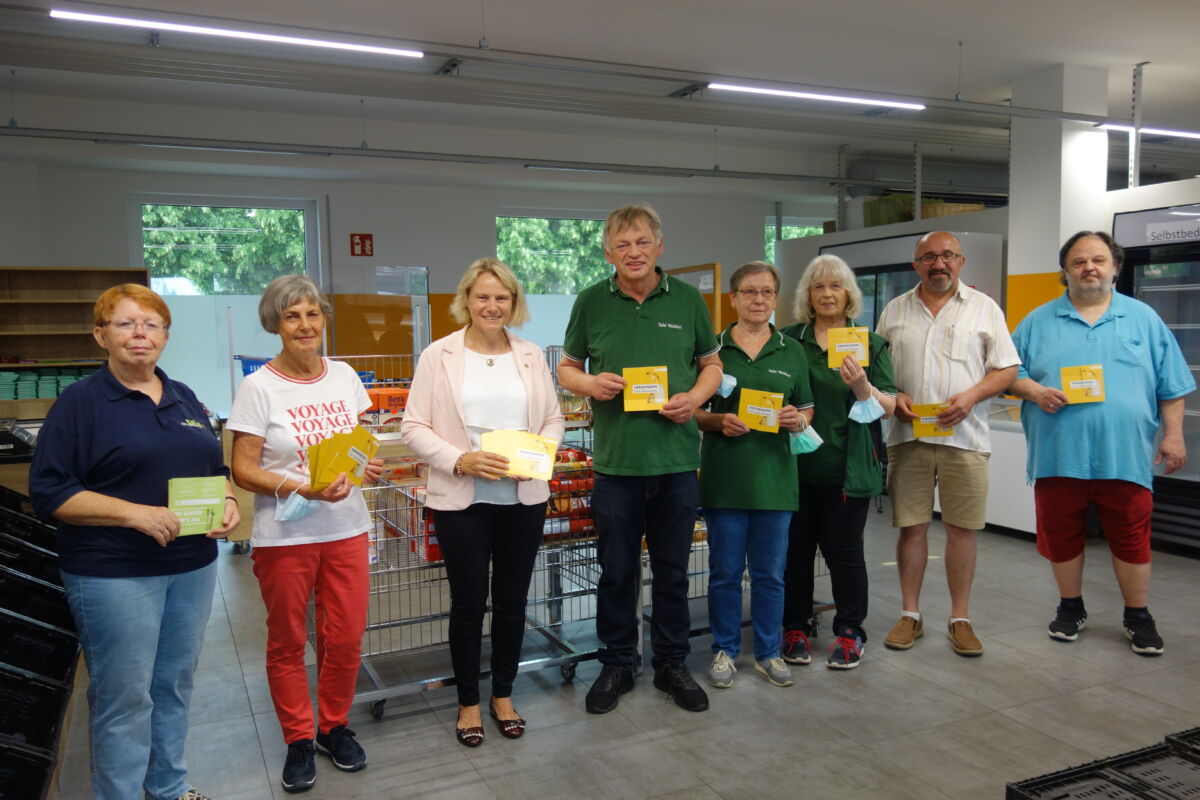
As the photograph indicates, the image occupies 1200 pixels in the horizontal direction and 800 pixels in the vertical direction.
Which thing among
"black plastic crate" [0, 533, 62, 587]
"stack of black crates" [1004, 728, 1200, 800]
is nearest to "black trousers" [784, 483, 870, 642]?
"stack of black crates" [1004, 728, 1200, 800]

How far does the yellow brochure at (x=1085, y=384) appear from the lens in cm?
364

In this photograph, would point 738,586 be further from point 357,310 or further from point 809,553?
point 357,310

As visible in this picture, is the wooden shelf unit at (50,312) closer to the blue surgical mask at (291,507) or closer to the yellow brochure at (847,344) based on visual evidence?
the blue surgical mask at (291,507)

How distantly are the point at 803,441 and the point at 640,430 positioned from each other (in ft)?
2.31

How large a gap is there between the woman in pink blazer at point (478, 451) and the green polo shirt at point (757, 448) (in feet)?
2.39

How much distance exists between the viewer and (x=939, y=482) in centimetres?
372

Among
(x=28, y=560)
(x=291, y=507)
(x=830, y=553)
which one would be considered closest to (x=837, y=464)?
(x=830, y=553)

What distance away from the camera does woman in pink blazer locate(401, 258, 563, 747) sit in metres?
2.75

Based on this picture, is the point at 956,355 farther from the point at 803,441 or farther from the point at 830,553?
the point at 830,553

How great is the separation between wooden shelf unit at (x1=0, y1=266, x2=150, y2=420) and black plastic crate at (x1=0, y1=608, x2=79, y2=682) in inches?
211

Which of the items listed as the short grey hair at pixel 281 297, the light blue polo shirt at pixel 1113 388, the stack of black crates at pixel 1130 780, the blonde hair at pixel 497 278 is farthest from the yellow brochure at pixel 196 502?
the light blue polo shirt at pixel 1113 388

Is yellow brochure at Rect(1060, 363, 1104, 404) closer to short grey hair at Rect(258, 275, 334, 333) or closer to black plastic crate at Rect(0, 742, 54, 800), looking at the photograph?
short grey hair at Rect(258, 275, 334, 333)

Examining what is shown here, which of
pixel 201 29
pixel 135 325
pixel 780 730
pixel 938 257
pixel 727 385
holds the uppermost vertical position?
pixel 201 29

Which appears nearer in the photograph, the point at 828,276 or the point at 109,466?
the point at 109,466
